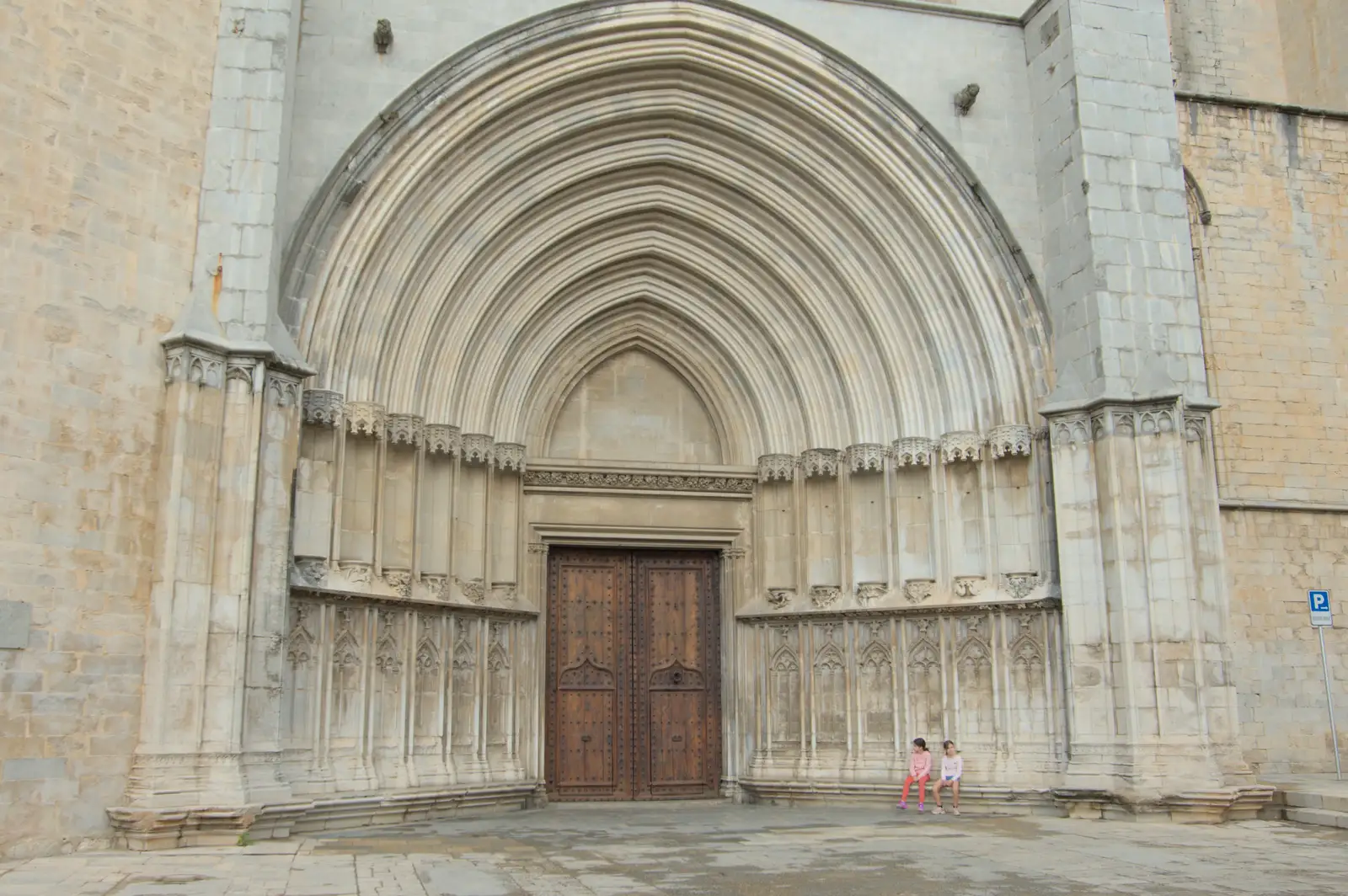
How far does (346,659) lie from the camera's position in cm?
981

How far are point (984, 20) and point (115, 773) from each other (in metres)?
9.73

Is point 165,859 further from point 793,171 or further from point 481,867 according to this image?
point 793,171

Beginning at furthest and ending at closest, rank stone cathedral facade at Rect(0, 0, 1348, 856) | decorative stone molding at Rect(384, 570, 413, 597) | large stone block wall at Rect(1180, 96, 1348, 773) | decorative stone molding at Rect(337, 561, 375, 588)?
large stone block wall at Rect(1180, 96, 1348, 773) → decorative stone molding at Rect(384, 570, 413, 597) → decorative stone molding at Rect(337, 561, 375, 588) → stone cathedral facade at Rect(0, 0, 1348, 856)

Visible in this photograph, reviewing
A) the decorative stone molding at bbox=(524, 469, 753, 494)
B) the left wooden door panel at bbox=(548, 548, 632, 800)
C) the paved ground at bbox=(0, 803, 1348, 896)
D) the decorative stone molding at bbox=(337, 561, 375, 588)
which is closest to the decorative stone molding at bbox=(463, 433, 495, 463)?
the decorative stone molding at bbox=(524, 469, 753, 494)

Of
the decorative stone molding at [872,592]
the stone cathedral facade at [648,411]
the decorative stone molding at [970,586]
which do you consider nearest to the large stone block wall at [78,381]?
the stone cathedral facade at [648,411]

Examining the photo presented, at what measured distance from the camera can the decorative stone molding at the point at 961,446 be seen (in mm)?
11133

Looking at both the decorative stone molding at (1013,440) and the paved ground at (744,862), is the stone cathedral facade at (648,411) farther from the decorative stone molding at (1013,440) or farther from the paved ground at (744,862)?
the paved ground at (744,862)

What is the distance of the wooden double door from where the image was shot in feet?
39.3

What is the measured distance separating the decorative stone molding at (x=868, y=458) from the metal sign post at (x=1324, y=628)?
4.11 m

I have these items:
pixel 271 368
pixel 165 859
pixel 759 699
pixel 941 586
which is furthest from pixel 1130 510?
pixel 165 859

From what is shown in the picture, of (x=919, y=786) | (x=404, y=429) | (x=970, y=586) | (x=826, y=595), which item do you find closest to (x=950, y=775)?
(x=919, y=786)

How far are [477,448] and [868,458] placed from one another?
141 inches

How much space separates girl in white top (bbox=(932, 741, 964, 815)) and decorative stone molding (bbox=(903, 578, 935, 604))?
52.3 inches

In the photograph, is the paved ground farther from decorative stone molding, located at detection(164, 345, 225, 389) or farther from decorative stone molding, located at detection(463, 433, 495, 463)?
decorative stone molding, located at detection(463, 433, 495, 463)
